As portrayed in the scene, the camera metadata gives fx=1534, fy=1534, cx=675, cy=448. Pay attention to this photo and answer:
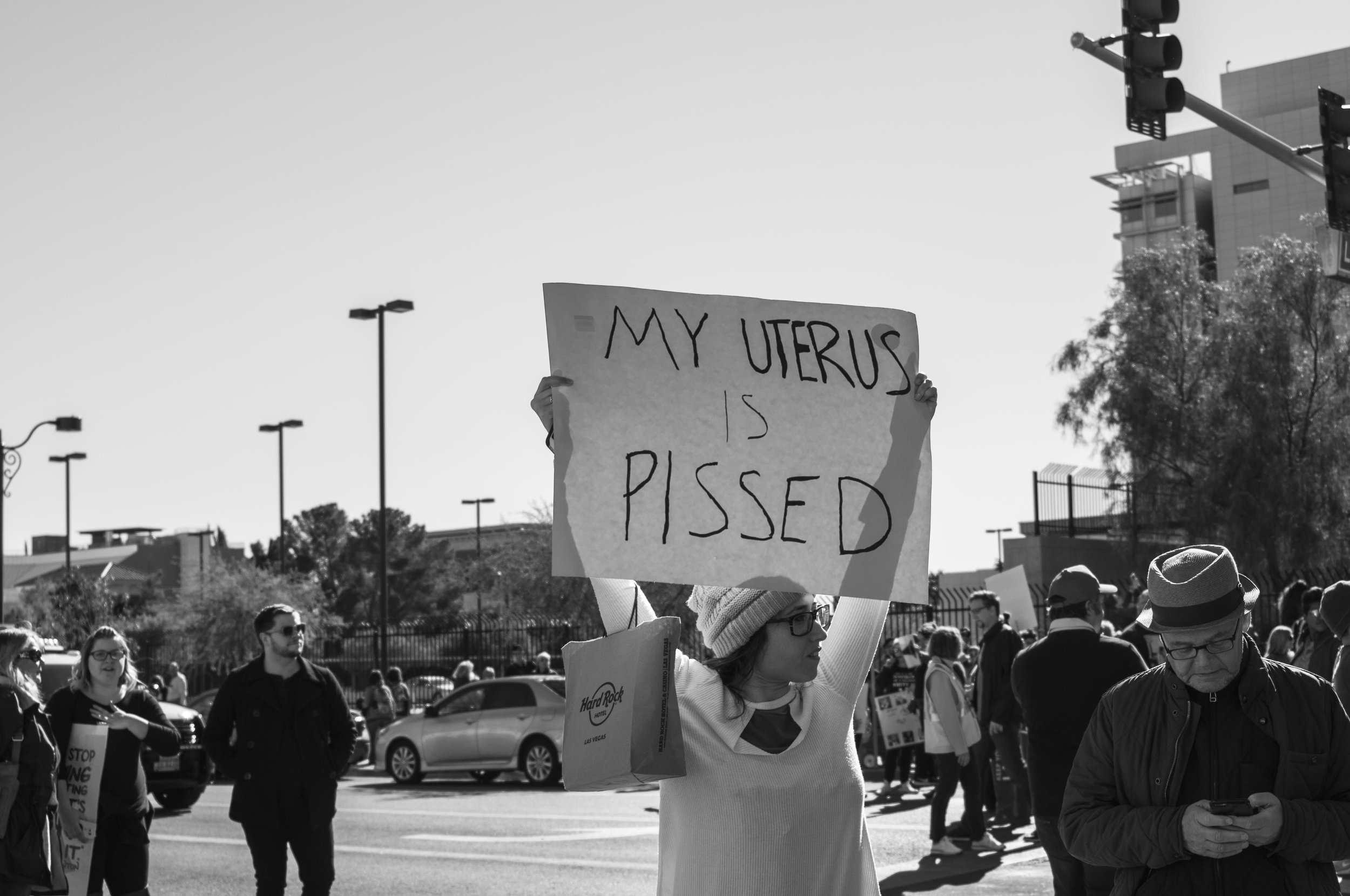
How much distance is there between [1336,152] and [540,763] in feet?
42.0

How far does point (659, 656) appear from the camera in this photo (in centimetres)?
316

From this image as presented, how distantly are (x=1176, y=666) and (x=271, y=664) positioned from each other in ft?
16.3

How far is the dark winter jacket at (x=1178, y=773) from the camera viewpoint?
353 cm

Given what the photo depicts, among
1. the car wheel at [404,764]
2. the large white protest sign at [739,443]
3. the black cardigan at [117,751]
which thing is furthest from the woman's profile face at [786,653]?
the car wheel at [404,764]

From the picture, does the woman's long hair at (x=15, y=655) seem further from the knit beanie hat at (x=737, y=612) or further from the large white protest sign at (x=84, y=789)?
the knit beanie hat at (x=737, y=612)

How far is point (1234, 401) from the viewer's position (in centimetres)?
3222

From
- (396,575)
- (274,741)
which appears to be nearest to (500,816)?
(274,741)

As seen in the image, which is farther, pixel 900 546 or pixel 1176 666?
pixel 1176 666

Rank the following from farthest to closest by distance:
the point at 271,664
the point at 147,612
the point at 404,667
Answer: the point at 147,612
the point at 404,667
the point at 271,664

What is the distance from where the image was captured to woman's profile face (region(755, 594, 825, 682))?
11.4ft

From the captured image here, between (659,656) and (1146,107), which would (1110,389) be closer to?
(1146,107)

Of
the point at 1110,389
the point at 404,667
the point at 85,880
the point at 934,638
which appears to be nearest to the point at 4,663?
the point at 85,880

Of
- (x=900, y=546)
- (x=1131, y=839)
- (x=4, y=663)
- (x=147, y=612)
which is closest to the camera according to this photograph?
(x=900, y=546)

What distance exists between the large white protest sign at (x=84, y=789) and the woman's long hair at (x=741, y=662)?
→ 4495 mm
